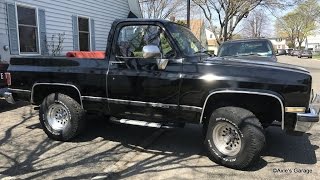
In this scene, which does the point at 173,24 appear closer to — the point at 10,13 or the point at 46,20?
the point at 10,13

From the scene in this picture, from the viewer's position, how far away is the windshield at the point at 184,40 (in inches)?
228

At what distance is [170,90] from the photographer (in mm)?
5562

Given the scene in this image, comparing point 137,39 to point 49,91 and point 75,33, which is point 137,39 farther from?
point 75,33

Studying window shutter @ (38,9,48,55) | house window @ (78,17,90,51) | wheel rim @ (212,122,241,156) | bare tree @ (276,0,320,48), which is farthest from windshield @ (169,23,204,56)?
bare tree @ (276,0,320,48)

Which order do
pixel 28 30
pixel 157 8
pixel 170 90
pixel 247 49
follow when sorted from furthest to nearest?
pixel 157 8, pixel 28 30, pixel 247 49, pixel 170 90

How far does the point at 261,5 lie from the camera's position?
29781mm

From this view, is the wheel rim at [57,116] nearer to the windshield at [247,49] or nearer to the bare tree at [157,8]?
the windshield at [247,49]

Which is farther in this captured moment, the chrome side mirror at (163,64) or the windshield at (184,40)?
the windshield at (184,40)

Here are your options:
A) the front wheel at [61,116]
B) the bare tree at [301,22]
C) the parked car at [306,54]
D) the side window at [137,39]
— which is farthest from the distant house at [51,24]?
the bare tree at [301,22]

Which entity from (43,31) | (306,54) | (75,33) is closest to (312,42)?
(306,54)

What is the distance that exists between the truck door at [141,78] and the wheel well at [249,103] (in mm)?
486

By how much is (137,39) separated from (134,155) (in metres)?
1.78

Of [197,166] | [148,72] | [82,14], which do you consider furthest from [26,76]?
[82,14]

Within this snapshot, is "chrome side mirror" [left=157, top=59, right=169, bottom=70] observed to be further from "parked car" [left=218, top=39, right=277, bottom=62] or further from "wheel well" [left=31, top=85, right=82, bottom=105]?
"parked car" [left=218, top=39, right=277, bottom=62]
